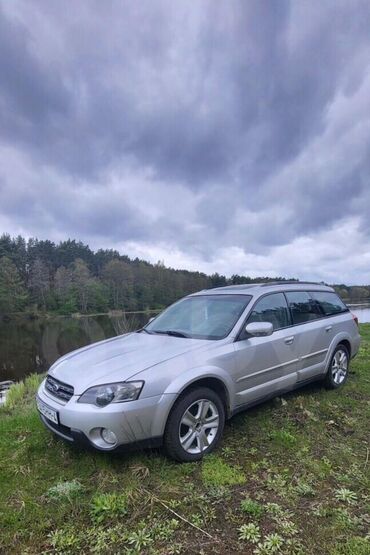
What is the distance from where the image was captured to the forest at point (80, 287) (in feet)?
211

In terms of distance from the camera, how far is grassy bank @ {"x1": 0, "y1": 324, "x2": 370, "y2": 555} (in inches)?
83.0

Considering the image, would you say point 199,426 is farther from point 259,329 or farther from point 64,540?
point 64,540

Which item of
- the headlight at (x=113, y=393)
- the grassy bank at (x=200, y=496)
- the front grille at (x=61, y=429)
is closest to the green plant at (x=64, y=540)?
the grassy bank at (x=200, y=496)

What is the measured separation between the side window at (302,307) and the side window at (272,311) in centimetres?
17

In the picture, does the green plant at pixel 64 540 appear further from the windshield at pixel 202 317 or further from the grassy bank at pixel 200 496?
the windshield at pixel 202 317

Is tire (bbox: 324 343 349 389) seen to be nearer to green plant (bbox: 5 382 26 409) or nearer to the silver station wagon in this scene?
the silver station wagon

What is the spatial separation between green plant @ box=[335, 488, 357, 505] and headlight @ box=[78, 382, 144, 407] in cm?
176

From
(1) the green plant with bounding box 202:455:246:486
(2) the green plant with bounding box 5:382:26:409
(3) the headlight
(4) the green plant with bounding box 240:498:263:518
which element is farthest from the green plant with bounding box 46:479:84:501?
(2) the green plant with bounding box 5:382:26:409

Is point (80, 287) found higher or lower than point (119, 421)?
higher

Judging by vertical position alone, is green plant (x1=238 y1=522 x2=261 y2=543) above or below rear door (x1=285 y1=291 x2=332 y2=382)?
below

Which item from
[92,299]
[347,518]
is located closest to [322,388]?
[347,518]

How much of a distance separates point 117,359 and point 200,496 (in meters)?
1.34

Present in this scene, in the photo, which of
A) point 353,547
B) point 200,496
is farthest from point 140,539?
point 353,547

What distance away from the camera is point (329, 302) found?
5328 mm
